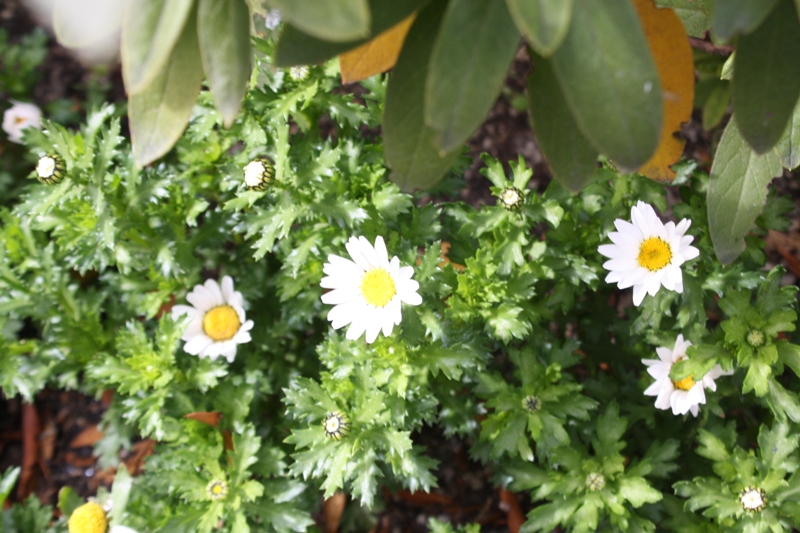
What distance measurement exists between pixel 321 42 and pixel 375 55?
5.7 inches

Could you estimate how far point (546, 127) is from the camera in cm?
84

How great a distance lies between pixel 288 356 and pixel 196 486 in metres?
0.38

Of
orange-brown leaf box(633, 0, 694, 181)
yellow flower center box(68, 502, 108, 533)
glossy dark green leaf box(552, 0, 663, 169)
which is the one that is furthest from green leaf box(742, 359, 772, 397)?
yellow flower center box(68, 502, 108, 533)

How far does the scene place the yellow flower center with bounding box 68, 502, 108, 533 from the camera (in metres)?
1.46

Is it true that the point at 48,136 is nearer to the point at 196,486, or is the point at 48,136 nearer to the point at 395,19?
the point at 196,486

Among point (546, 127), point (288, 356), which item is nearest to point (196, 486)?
point (288, 356)

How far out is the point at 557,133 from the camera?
0.84 metres

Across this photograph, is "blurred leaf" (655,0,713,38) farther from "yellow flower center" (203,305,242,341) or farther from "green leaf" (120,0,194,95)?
"yellow flower center" (203,305,242,341)

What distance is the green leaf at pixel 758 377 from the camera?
118cm

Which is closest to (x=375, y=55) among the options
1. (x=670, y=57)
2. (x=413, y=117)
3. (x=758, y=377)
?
(x=413, y=117)

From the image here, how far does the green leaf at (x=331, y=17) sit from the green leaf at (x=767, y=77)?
51 cm

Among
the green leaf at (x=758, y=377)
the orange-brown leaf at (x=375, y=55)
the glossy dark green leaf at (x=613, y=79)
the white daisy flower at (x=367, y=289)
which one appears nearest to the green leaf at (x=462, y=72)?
the glossy dark green leaf at (x=613, y=79)

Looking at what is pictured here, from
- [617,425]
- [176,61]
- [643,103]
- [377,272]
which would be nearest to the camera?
[643,103]

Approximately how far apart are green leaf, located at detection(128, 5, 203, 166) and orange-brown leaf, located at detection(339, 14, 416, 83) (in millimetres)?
178
